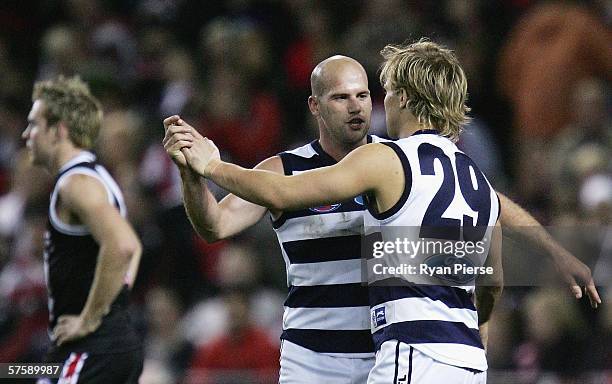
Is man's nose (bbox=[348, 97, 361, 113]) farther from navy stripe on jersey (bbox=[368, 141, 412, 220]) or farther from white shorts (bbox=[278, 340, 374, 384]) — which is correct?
white shorts (bbox=[278, 340, 374, 384])

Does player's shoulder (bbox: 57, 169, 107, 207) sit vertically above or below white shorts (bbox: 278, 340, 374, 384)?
Answer: above

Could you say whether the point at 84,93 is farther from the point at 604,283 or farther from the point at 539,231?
the point at 604,283

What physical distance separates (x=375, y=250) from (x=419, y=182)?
417mm

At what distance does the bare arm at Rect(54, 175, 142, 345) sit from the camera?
19.3 ft

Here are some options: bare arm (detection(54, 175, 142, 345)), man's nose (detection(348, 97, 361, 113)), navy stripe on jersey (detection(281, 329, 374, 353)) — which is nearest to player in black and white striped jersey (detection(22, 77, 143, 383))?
bare arm (detection(54, 175, 142, 345))

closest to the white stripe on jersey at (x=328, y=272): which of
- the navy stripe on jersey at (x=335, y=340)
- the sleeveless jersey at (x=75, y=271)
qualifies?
the navy stripe on jersey at (x=335, y=340)

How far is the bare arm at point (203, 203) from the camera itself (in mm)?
4805

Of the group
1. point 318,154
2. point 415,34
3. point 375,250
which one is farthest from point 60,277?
point 415,34

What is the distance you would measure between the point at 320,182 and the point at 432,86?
0.66 m

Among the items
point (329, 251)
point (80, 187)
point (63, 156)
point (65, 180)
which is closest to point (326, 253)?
point (329, 251)

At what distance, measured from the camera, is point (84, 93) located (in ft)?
21.0

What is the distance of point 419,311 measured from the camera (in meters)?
4.51

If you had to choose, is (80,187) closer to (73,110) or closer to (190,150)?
(73,110)

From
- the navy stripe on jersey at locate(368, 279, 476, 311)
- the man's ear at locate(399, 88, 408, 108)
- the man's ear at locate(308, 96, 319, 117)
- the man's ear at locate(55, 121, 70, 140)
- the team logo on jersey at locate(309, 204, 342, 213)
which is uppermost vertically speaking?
the man's ear at locate(55, 121, 70, 140)
